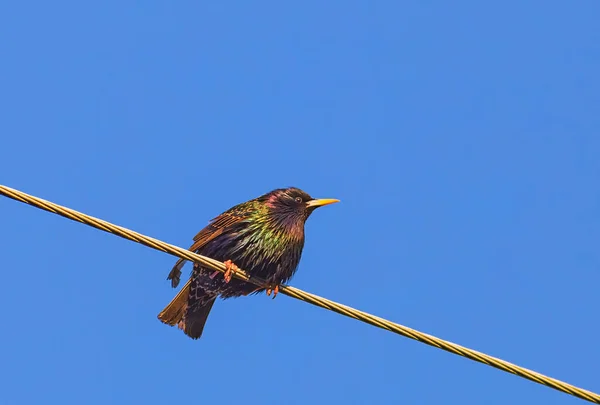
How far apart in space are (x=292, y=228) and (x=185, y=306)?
1090mm

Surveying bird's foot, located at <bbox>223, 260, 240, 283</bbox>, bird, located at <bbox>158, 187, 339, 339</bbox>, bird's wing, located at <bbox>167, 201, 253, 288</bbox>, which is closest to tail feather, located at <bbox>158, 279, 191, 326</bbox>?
bird, located at <bbox>158, 187, 339, 339</bbox>

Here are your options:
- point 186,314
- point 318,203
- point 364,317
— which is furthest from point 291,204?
point 364,317

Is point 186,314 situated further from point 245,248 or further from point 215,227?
point 245,248

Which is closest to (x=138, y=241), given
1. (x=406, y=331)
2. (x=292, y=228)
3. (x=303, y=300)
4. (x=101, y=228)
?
(x=101, y=228)

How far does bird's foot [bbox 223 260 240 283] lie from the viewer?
757 centimetres

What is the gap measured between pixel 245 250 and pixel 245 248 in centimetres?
2

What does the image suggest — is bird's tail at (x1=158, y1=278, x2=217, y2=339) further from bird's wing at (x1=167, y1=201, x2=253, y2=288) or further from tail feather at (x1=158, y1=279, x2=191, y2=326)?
bird's wing at (x1=167, y1=201, x2=253, y2=288)

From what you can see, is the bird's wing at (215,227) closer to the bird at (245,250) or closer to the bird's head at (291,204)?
the bird at (245,250)

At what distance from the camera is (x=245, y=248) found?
Answer: 7.90 meters

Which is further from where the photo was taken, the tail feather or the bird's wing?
the tail feather

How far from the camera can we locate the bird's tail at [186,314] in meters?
8.42

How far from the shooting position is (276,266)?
7906mm

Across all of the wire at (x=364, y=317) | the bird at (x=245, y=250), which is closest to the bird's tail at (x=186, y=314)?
the bird at (x=245, y=250)

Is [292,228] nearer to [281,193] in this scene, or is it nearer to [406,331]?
[281,193]
